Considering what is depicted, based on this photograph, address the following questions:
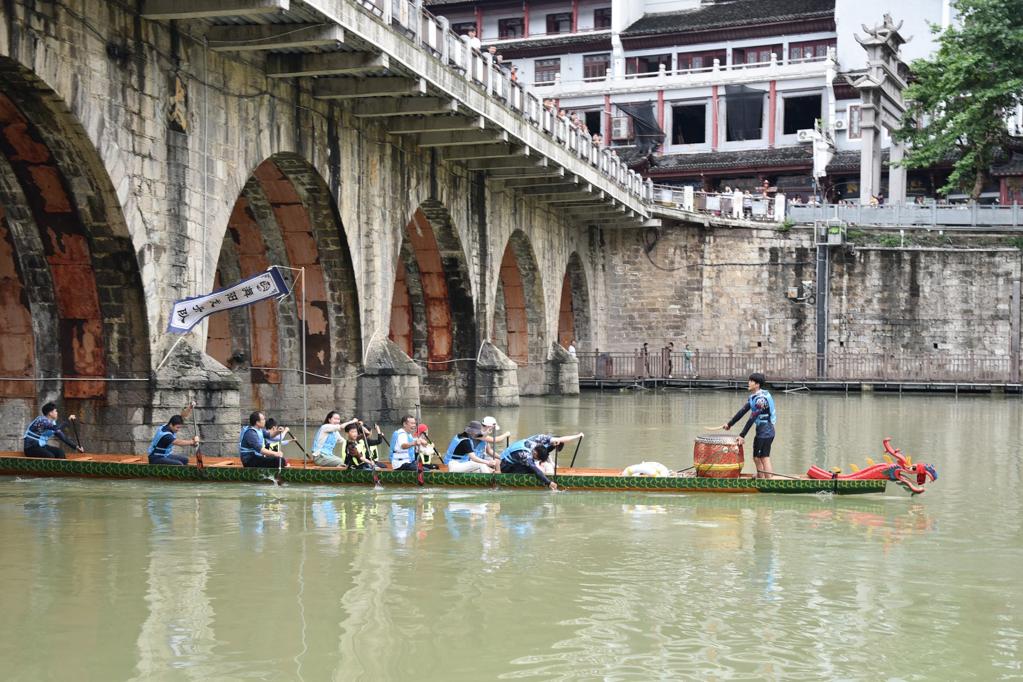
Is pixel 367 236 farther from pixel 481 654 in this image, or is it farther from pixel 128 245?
pixel 481 654

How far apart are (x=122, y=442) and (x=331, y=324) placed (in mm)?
8437

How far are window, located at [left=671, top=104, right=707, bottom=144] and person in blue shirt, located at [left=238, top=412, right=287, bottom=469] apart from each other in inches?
1852

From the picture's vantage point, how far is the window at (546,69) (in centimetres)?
6525

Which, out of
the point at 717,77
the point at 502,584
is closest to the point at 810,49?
the point at 717,77

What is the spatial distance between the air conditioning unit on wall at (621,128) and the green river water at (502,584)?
1766 inches

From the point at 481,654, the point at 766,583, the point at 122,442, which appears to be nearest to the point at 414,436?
the point at 122,442

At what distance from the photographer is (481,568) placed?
41.1 ft

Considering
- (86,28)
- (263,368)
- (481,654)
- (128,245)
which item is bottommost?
(481,654)

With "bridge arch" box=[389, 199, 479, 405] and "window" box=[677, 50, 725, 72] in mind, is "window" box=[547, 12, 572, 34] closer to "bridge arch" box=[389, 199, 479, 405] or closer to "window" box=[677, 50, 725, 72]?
"window" box=[677, 50, 725, 72]

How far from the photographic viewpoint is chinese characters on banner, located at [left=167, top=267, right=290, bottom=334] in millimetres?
18766

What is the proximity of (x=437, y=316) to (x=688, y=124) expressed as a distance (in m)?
31.3

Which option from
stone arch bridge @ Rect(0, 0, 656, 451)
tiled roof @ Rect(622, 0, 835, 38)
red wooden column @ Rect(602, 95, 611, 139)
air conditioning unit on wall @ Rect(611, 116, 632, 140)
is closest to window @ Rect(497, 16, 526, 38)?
tiled roof @ Rect(622, 0, 835, 38)

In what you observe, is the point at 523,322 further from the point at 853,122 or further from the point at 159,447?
the point at 159,447

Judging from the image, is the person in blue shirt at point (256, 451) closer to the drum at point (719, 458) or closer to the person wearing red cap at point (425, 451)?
the person wearing red cap at point (425, 451)
